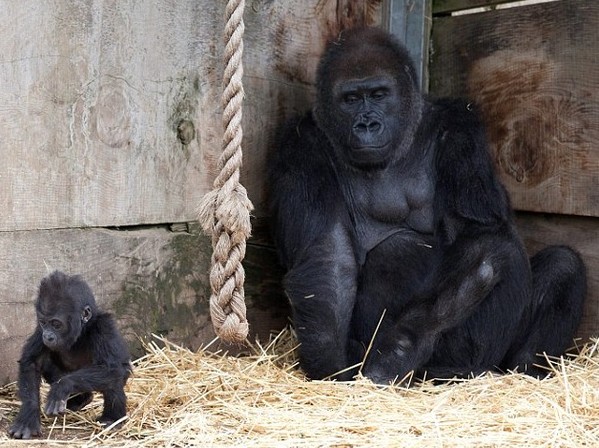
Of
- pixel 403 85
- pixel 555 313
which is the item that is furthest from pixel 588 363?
pixel 403 85

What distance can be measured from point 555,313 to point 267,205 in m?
1.56

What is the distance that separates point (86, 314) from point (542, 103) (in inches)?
113

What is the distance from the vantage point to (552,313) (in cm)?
492

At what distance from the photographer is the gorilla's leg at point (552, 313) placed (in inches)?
193

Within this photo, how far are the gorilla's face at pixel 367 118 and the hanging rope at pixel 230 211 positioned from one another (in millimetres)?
1021

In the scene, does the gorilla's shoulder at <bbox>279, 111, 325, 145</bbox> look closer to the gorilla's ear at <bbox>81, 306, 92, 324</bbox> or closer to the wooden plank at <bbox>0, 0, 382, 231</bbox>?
the wooden plank at <bbox>0, 0, 382, 231</bbox>

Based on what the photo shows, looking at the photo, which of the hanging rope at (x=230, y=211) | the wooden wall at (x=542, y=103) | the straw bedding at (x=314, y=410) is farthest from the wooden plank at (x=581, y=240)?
the hanging rope at (x=230, y=211)

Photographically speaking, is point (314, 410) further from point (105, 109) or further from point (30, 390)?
point (105, 109)

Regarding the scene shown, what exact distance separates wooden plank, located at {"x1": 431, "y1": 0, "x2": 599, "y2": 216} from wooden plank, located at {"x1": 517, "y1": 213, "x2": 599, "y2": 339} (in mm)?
90

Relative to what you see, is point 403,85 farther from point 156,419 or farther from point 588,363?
point 156,419

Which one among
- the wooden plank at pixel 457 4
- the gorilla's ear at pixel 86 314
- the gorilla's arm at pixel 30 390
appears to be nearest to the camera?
the gorilla's arm at pixel 30 390

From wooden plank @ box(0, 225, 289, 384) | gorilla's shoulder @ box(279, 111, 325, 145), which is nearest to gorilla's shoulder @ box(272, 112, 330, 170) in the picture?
gorilla's shoulder @ box(279, 111, 325, 145)

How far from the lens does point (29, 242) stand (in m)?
3.99

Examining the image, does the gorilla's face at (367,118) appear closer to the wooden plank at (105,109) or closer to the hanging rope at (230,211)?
the wooden plank at (105,109)
